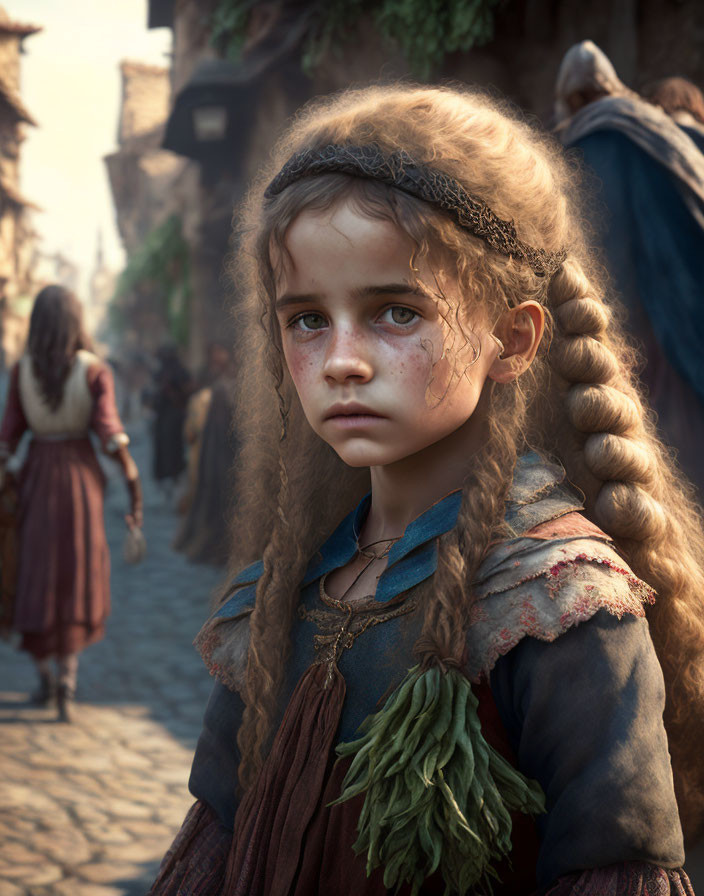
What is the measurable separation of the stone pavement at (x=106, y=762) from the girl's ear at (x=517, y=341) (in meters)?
2.66

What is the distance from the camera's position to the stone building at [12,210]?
15.7m

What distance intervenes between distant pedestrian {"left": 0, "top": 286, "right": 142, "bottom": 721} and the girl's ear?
3881 mm

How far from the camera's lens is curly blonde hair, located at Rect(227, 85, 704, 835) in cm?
123

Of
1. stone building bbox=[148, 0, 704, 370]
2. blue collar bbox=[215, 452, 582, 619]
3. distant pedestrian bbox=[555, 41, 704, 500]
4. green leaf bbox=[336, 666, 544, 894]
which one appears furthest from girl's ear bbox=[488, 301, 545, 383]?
distant pedestrian bbox=[555, 41, 704, 500]

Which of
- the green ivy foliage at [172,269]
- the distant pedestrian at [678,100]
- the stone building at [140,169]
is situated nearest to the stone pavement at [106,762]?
the distant pedestrian at [678,100]

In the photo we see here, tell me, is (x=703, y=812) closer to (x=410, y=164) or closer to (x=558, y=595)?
(x=558, y=595)

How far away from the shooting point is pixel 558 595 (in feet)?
3.78

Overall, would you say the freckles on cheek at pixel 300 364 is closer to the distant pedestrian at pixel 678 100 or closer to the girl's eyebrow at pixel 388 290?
the girl's eyebrow at pixel 388 290

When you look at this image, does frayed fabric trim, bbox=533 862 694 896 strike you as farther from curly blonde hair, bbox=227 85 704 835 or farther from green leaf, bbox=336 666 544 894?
curly blonde hair, bbox=227 85 704 835

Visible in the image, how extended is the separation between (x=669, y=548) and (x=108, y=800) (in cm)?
326

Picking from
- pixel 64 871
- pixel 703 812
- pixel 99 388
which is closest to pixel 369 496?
pixel 703 812

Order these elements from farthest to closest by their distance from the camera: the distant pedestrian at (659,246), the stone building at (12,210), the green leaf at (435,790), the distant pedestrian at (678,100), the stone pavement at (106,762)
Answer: the stone building at (12,210) < the stone pavement at (106,762) < the distant pedestrian at (678,100) < the distant pedestrian at (659,246) < the green leaf at (435,790)

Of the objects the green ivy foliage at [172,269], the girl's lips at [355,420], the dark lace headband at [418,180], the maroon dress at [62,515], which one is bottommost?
the maroon dress at [62,515]

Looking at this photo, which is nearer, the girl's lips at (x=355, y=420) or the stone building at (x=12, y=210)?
the girl's lips at (x=355, y=420)
